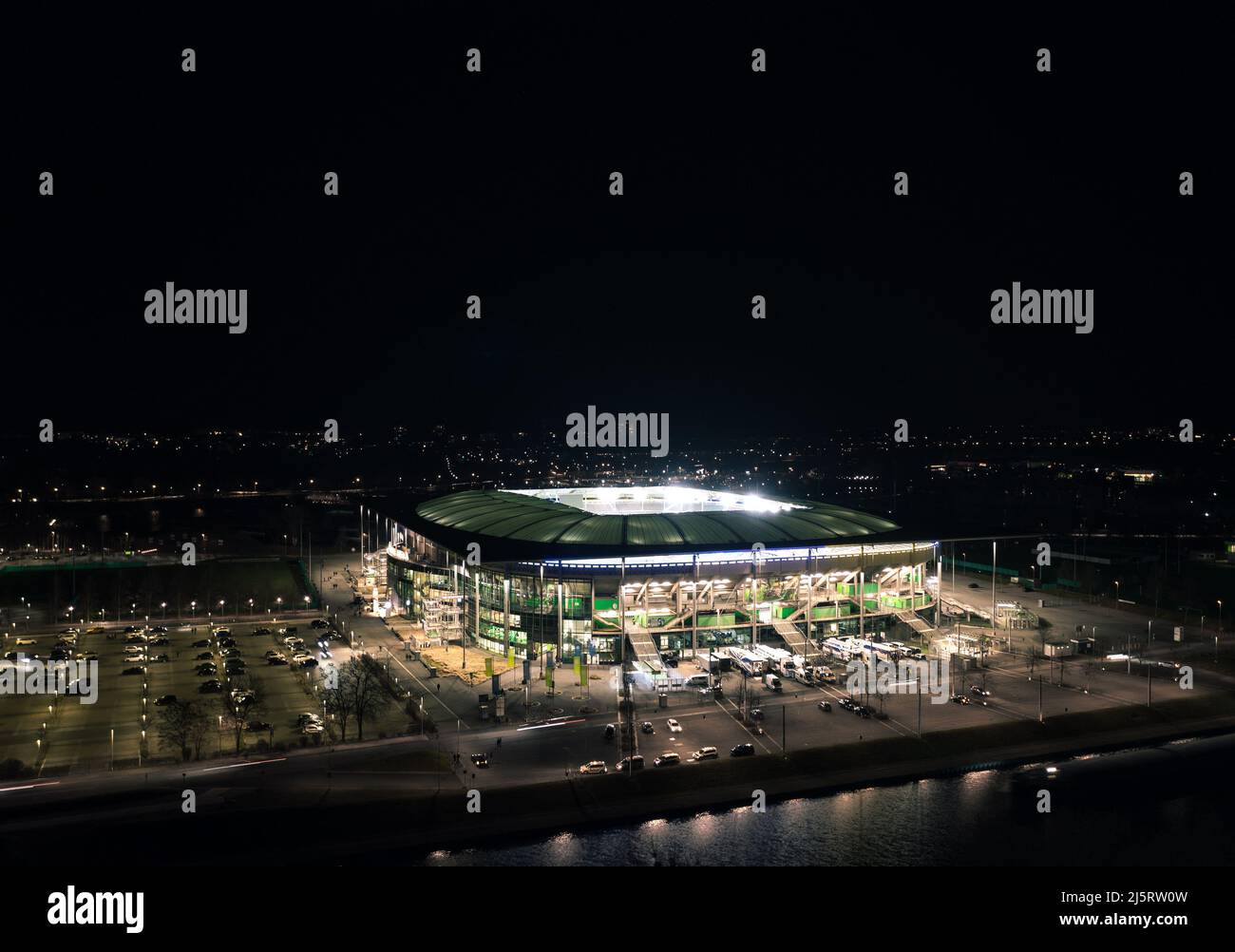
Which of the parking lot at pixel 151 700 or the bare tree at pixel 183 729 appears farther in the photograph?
the parking lot at pixel 151 700

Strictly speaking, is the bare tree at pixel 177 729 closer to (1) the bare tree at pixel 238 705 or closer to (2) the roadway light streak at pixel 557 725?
(1) the bare tree at pixel 238 705

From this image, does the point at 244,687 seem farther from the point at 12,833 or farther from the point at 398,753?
the point at 12,833

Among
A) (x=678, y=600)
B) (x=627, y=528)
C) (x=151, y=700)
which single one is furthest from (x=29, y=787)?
(x=627, y=528)

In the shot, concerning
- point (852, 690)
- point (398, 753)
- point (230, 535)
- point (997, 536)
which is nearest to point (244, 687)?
point (398, 753)

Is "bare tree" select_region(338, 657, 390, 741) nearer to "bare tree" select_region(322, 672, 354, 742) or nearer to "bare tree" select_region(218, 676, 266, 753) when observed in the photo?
"bare tree" select_region(322, 672, 354, 742)

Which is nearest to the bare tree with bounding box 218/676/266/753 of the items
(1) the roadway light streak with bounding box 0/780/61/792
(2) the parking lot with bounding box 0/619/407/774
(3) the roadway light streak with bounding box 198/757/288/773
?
(2) the parking lot with bounding box 0/619/407/774

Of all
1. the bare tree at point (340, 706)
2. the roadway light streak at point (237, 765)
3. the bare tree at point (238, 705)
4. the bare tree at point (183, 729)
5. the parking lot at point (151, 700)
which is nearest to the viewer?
the roadway light streak at point (237, 765)

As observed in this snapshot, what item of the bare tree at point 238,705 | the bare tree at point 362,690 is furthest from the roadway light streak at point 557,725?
the bare tree at point 238,705
